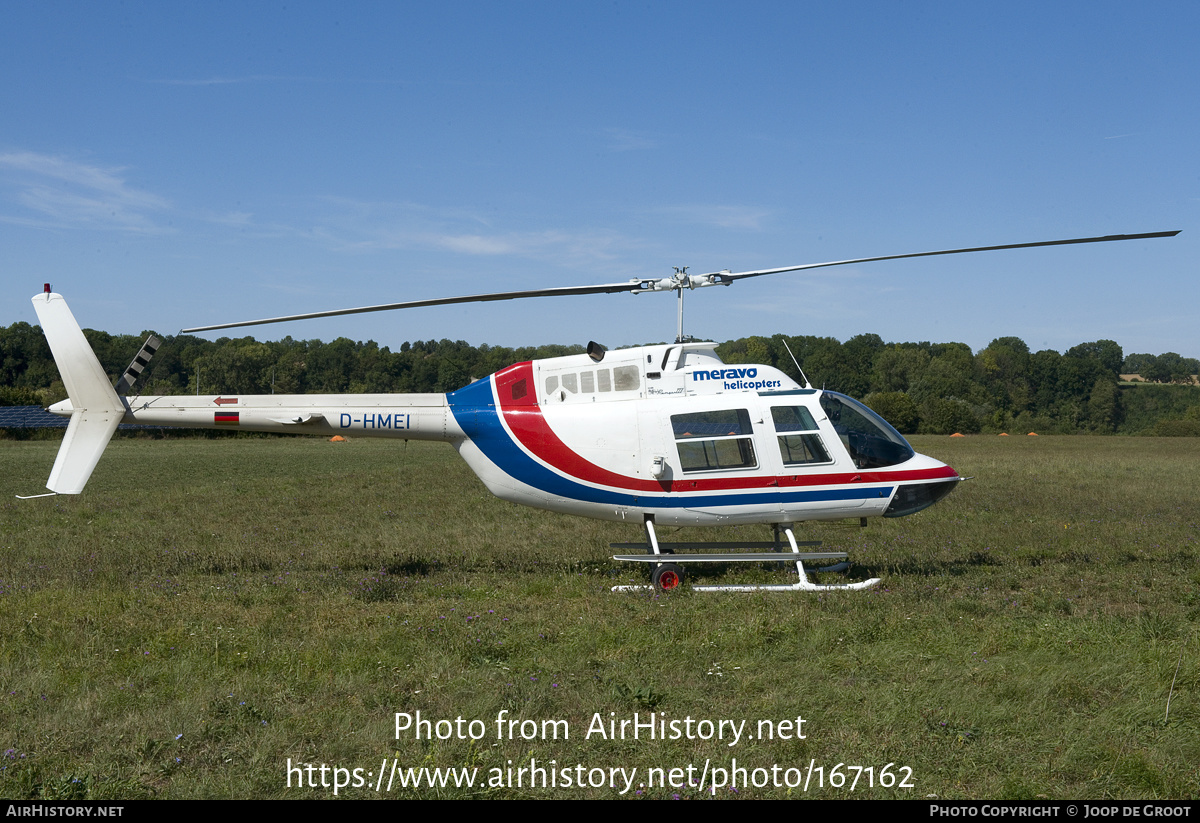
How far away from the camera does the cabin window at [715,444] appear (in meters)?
10.9

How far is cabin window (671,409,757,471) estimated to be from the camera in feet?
35.8

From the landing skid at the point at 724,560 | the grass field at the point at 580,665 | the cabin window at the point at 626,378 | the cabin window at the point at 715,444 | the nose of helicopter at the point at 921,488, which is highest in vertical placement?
the cabin window at the point at 626,378

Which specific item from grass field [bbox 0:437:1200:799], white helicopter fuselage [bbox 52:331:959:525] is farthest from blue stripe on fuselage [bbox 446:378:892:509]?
grass field [bbox 0:437:1200:799]

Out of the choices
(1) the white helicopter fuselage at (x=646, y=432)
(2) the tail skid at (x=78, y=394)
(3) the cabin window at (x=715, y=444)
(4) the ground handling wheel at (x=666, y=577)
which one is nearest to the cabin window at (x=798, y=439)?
(1) the white helicopter fuselage at (x=646, y=432)

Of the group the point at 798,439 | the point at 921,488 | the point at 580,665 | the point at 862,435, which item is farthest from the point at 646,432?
the point at 580,665

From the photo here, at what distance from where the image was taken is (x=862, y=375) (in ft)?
203

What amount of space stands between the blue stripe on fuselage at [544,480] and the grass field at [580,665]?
3.55 feet

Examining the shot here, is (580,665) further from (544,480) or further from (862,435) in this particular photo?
(862,435)

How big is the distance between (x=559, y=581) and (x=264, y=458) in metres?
30.2

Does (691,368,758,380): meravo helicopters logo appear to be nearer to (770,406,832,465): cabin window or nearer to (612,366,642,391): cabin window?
(770,406,832,465): cabin window

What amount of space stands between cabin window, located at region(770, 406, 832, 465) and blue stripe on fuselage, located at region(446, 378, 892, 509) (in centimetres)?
44

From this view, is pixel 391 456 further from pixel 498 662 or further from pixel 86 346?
pixel 498 662

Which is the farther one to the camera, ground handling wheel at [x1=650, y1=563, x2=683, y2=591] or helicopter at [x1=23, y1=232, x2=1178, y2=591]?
helicopter at [x1=23, y1=232, x2=1178, y2=591]

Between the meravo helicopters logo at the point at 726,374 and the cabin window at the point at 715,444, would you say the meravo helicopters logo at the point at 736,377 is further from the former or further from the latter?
the cabin window at the point at 715,444
